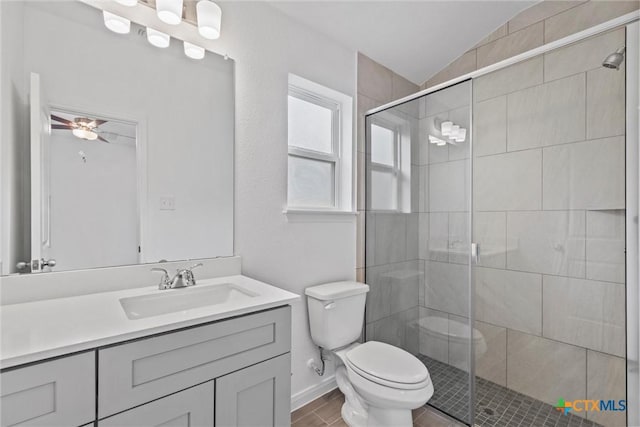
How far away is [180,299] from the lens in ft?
4.18

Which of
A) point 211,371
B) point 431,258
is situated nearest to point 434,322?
point 431,258

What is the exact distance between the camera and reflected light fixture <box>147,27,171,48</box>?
134 centimetres

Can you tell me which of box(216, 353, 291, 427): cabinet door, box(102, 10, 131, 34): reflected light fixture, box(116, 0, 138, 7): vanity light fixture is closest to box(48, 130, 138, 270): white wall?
box(102, 10, 131, 34): reflected light fixture

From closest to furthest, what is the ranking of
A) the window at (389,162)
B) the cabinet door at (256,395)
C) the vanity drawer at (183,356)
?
the vanity drawer at (183,356), the cabinet door at (256,395), the window at (389,162)

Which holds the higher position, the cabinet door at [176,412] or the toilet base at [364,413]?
the cabinet door at [176,412]

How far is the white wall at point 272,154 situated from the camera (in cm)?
162

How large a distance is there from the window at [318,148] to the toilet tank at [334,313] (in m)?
0.55

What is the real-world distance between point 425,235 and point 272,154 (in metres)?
1.05

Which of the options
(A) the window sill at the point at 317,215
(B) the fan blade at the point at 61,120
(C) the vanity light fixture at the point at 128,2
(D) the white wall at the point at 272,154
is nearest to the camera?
(B) the fan blade at the point at 61,120

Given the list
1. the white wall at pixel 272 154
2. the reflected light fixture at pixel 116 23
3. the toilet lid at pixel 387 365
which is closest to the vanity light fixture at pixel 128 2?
the reflected light fixture at pixel 116 23

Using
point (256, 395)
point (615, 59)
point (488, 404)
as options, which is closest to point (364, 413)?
point (488, 404)

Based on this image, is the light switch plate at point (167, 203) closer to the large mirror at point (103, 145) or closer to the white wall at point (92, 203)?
the large mirror at point (103, 145)

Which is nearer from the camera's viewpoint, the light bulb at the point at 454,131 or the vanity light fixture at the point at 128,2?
the vanity light fixture at the point at 128,2

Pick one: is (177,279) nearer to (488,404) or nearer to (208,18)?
(208,18)
